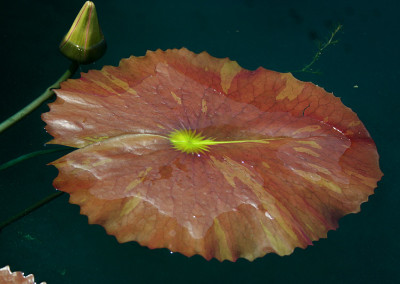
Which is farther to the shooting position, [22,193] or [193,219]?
[22,193]

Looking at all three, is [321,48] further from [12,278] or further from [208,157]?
[12,278]

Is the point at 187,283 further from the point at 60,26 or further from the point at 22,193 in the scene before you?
the point at 60,26

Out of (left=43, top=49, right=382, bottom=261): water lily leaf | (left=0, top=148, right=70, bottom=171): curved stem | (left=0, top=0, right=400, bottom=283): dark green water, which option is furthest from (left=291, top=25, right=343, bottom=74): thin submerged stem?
(left=0, top=148, right=70, bottom=171): curved stem

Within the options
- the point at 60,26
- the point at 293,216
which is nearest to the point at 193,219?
the point at 293,216

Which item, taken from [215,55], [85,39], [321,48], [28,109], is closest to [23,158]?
[28,109]

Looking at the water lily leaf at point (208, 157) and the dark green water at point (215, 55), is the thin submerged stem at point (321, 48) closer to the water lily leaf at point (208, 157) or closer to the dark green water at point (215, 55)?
the dark green water at point (215, 55)

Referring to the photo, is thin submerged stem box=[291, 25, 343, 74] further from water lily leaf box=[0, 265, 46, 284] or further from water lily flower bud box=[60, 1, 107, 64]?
water lily leaf box=[0, 265, 46, 284]

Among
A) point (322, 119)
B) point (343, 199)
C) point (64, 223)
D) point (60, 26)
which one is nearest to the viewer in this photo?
point (343, 199)
